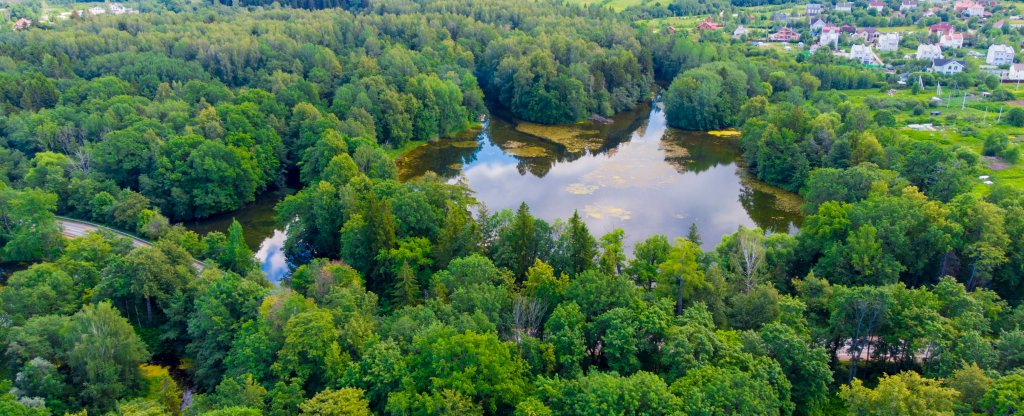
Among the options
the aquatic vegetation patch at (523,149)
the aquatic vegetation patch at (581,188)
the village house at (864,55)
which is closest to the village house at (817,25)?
the village house at (864,55)

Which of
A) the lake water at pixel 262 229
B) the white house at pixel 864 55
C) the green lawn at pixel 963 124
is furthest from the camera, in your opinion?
the white house at pixel 864 55

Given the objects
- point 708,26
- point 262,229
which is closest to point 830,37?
point 708,26

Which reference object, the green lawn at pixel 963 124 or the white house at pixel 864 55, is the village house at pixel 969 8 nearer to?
the white house at pixel 864 55

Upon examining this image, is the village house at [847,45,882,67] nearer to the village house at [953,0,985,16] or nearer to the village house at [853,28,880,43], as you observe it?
the village house at [853,28,880,43]

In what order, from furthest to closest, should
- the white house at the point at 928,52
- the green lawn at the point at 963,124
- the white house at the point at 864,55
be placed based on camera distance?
1. the white house at the point at 864,55
2. the white house at the point at 928,52
3. the green lawn at the point at 963,124

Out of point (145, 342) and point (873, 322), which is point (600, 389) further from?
point (145, 342)

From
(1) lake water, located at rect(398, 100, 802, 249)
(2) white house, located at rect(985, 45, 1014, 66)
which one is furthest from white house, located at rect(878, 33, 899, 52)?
(1) lake water, located at rect(398, 100, 802, 249)

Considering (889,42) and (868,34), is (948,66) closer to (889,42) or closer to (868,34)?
(889,42)
